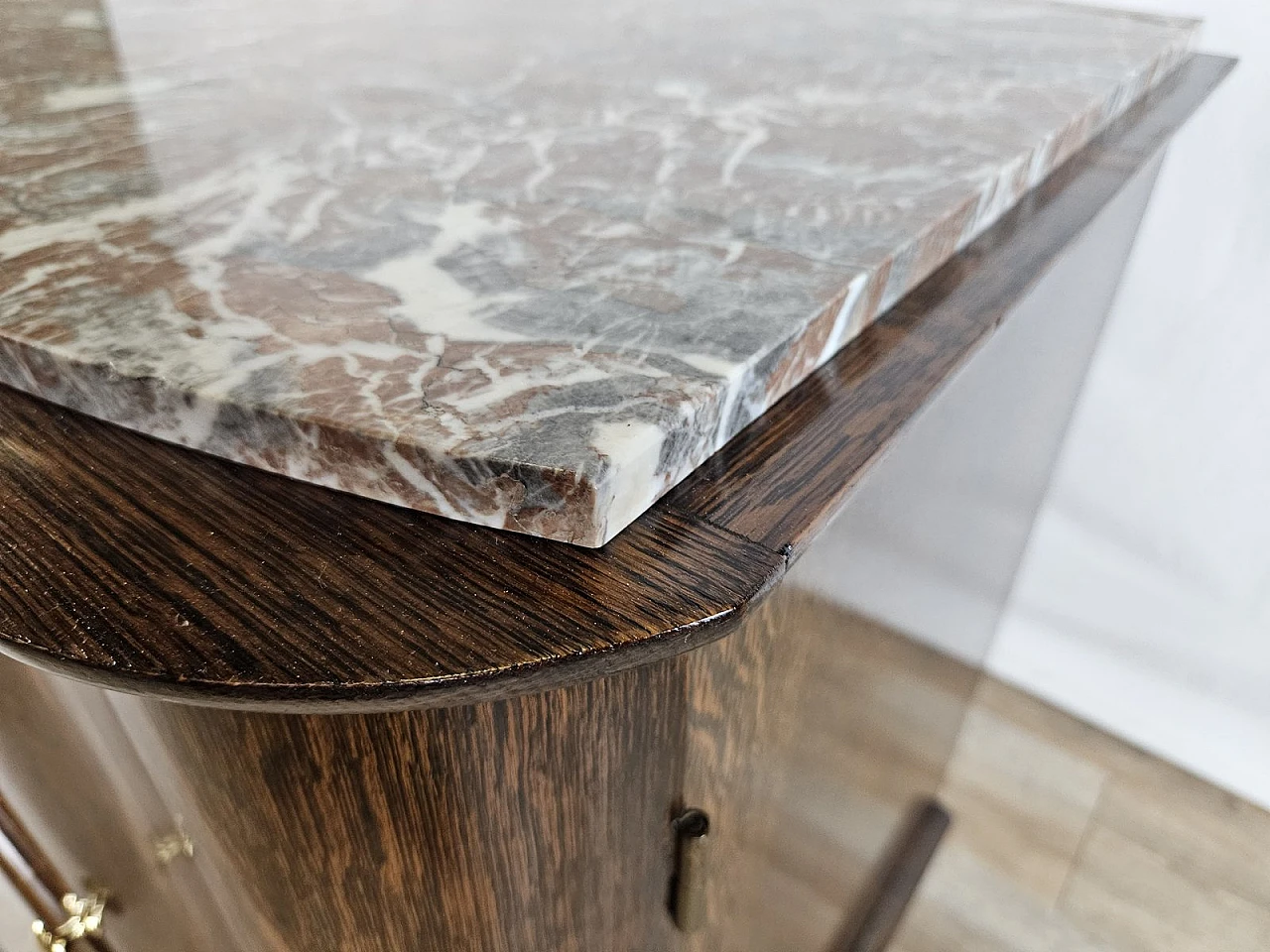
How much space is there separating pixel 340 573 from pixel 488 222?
0.16m

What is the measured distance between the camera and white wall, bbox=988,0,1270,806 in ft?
2.63

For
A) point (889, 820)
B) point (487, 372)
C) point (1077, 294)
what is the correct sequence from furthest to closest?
1. point (889, 820)
2. point (1077, 294)
3. point (487, 372)

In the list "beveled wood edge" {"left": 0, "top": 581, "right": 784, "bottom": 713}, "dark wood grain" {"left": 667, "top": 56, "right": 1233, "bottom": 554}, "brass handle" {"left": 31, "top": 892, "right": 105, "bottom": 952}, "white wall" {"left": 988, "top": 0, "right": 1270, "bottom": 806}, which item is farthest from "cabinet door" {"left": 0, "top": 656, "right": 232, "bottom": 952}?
"white wall" {"left": 988, "top": 0, "right": 1270, "bottom": 806}

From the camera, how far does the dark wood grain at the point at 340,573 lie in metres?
0.23

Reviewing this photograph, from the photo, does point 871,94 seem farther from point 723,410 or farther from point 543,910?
point 543,910

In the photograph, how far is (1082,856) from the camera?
0.93 m

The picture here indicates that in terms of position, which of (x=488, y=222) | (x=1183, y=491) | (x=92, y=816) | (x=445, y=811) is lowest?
(x=1183, y=491)

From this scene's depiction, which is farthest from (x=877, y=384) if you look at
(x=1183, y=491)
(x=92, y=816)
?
(x=1183, y=491)

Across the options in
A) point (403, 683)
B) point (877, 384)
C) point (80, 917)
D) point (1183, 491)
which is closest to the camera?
point (403, 683)

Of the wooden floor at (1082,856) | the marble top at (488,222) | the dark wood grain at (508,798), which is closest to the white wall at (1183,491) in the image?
the wooden floor at (1082,856)

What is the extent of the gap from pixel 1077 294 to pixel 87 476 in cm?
55

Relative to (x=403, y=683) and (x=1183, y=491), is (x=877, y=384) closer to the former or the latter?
(x=403, y=683)

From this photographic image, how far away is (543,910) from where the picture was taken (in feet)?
1.08

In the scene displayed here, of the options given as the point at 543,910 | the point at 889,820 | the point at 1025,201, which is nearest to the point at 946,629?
the point at 889,820
